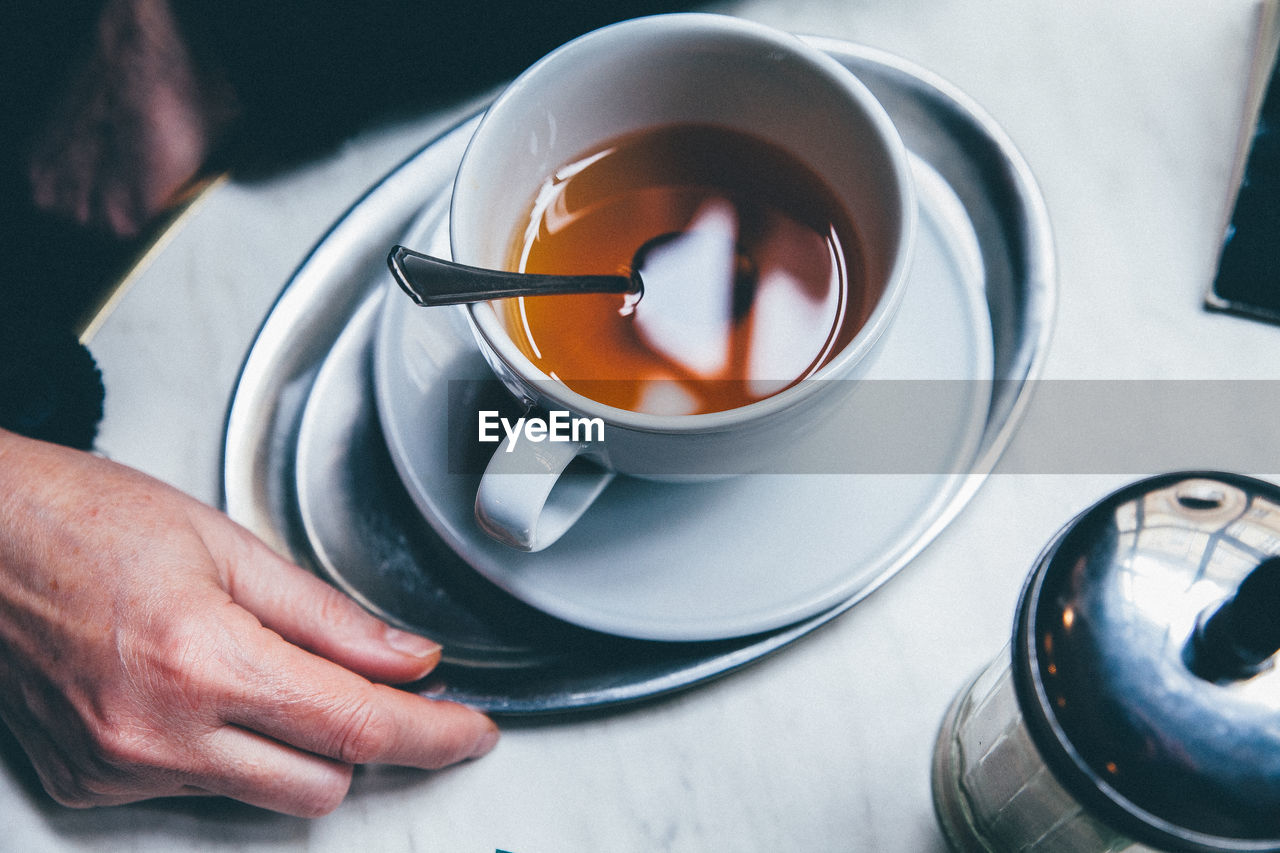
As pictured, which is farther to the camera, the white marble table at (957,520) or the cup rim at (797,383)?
the white marble table at (957,520)

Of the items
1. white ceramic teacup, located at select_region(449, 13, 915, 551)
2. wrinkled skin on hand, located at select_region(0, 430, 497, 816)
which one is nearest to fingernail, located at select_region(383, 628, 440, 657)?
wrinkled skin on hand, located at select_region(0, 430, 497, 816)

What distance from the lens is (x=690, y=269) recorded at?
47cm

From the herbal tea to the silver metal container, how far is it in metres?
0.16

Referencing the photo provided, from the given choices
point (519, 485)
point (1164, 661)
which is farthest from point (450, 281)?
point (1164, 661)

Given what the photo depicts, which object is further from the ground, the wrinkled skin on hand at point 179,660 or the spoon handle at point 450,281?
the spoon handle at point 450,281

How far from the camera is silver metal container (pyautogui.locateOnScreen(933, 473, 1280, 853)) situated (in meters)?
0.27

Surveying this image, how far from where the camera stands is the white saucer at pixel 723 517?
1.35 ft

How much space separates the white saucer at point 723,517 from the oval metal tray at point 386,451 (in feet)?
0.06

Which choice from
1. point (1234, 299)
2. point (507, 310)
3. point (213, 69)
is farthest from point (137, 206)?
point (1234, 299)

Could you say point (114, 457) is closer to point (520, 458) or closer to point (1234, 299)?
point (520, 458)

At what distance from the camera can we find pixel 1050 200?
1.69 feet

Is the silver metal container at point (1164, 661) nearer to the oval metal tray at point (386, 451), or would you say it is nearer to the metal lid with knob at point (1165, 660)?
the metal lid with knob at point (1165, 660)

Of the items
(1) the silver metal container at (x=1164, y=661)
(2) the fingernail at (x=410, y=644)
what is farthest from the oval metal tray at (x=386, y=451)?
(1) the silver metal container at (x=1164, y=661)

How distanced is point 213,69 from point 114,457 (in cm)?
26
